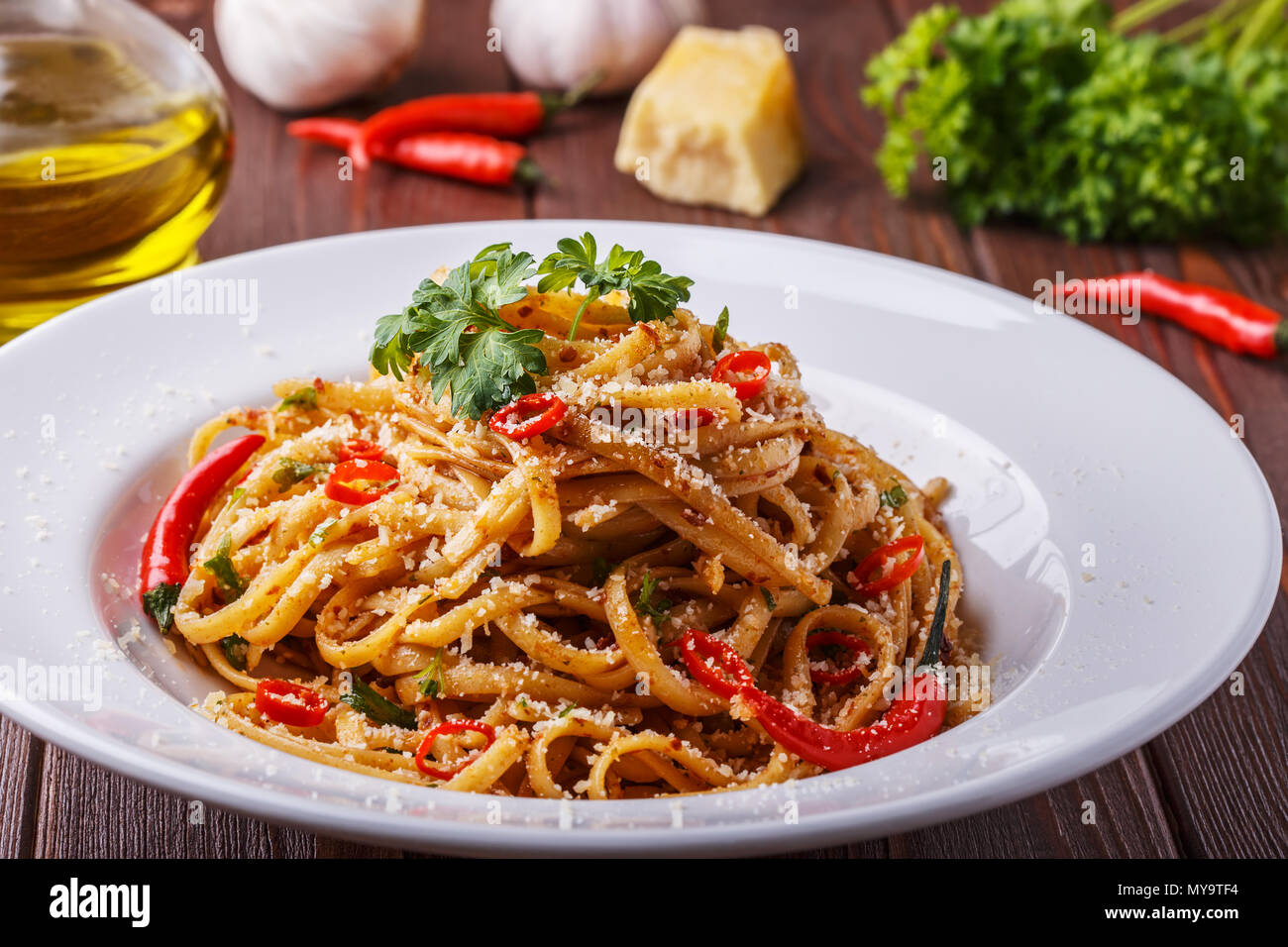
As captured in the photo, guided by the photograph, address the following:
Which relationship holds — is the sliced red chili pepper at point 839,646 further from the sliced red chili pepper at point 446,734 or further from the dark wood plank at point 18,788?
the dark wood plank at point 18,788

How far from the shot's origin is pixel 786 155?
748cm

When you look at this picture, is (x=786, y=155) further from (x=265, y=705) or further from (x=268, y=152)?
(x=265, y=705)

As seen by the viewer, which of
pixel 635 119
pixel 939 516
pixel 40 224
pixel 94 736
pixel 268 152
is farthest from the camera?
pixel 268 152

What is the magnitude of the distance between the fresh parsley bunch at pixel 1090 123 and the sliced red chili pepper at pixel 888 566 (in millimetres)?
3396

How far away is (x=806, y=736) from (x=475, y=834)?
43.4 inches

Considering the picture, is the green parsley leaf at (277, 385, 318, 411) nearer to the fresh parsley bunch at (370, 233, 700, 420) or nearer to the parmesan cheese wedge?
the fresh parsley bunch at (370, 233, 700, 420)

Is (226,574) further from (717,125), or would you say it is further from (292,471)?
(717,125)

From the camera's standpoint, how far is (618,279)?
12.8 feet

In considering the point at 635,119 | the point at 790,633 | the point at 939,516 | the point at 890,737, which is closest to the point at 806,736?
the point at 890,737

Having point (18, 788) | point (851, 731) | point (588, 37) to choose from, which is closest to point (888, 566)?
point (851, 731)

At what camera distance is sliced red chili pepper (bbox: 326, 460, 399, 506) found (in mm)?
4070

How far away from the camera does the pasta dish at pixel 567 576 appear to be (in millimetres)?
3631

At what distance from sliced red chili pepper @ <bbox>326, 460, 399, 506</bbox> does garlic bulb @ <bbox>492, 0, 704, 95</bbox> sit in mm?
4587

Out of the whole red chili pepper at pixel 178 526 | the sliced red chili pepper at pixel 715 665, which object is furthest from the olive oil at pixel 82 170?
the sliced red chili pepper at pixel 715 665
